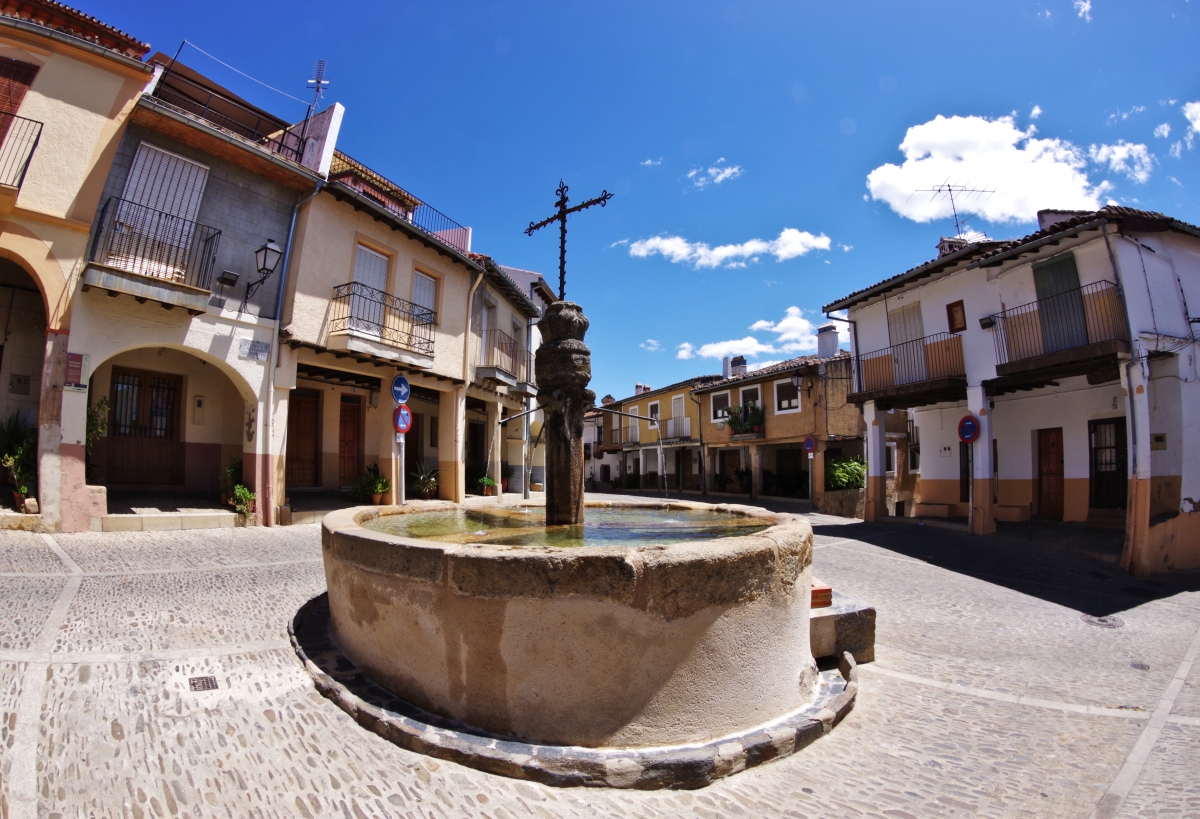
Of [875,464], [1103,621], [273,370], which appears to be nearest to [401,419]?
[273,370]

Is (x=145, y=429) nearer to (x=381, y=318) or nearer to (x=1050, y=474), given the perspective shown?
(x=381, y=318)

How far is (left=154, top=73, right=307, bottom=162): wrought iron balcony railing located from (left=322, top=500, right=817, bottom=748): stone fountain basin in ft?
39.7

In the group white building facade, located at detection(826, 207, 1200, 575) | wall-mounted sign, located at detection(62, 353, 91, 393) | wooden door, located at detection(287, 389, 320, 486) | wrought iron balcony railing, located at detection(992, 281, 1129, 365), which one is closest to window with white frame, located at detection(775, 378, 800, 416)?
white building facade, located at detection(826, 207, 1200, 575)

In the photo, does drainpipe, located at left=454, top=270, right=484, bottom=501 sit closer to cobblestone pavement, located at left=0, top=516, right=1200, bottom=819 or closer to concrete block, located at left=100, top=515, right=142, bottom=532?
concrete block, located at left=100, top=515, right=142, bottom=532

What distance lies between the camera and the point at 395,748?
9.14 feet

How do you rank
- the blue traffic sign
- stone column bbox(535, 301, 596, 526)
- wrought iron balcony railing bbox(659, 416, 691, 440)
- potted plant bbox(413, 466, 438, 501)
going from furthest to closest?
wrought iron balcony railing bbox(659, 416, 691, 440)
potted plant bbox(413, 466, 438, 501)
the blue traffic sign
stone column bbox(535, 301, 596, 526)

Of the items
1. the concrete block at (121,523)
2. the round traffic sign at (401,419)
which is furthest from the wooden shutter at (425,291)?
the concrete block at (121,523)

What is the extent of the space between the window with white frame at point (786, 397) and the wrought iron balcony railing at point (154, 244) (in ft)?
65.3

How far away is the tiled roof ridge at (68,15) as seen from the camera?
8.74m

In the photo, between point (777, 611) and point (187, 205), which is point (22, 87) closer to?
point (187, 205)

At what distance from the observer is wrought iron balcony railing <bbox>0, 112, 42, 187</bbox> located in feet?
26.1

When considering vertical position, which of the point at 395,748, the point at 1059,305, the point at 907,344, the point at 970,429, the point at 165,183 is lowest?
the point at 395,748

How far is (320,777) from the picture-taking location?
8.36 feet

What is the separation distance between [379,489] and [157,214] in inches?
258
